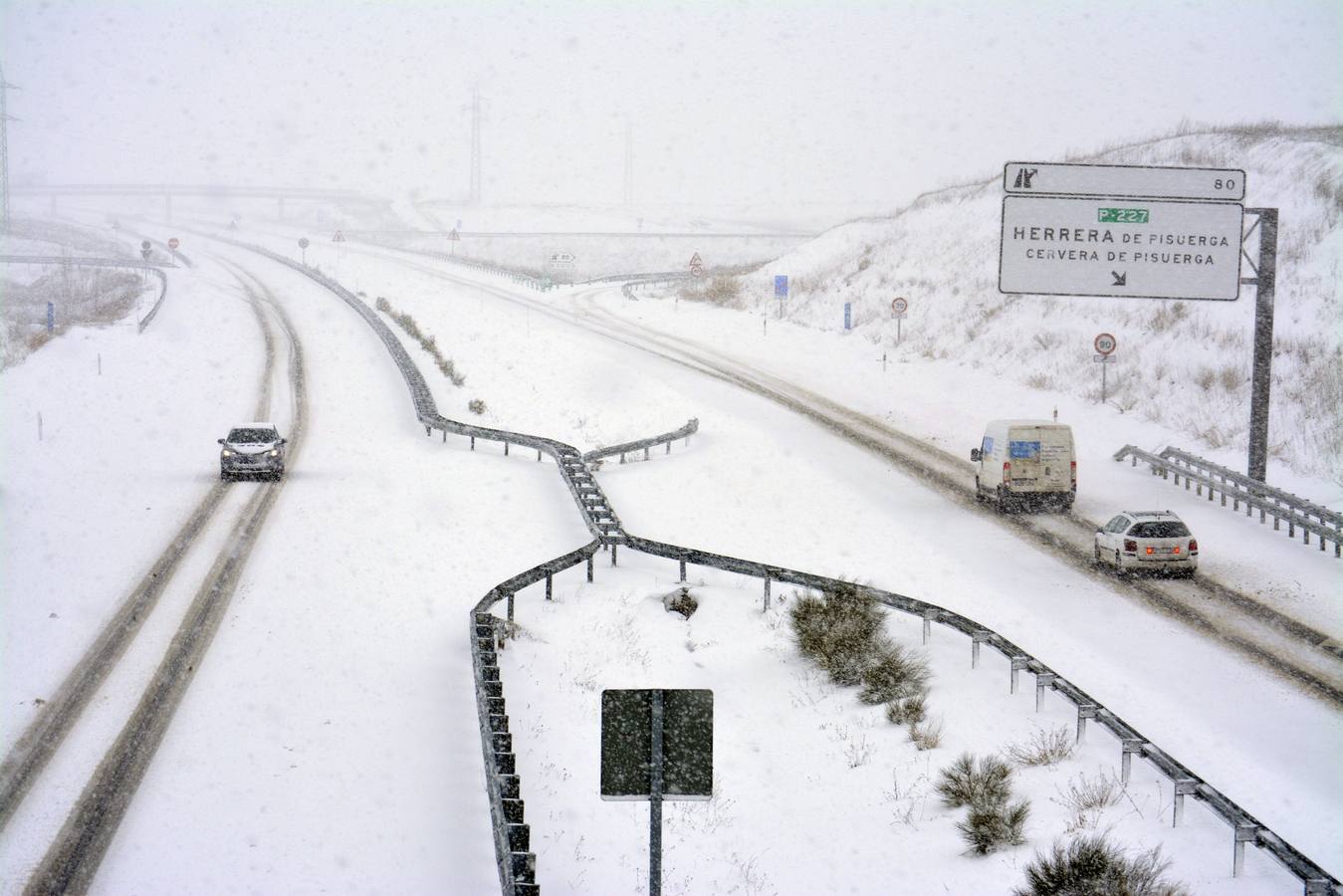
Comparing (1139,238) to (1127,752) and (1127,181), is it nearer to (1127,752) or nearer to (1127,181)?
(1127,181)

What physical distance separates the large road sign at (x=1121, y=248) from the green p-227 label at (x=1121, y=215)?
0.02 meters

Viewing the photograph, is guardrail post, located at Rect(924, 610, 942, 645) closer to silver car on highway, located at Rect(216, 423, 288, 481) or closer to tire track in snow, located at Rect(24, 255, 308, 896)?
Result: tire track in snow, located at Rect(24, 255, 308, 896)

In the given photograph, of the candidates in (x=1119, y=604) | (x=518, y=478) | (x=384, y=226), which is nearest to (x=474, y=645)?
(x=1119, y=604)

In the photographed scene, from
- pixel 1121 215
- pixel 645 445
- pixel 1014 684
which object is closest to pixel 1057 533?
pixel 1121 215

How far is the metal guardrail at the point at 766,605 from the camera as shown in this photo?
978cm

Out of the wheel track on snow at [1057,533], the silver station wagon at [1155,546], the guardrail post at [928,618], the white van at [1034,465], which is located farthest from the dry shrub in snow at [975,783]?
the white van at [1034,465]

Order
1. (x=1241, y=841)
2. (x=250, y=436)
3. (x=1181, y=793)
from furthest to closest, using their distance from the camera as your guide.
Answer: (x=250, y=436) < (x=1181, y=793) < (x=1241, y=841)

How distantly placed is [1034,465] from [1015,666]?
452 inches

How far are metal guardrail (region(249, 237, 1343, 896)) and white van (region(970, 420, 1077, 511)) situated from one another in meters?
8.47

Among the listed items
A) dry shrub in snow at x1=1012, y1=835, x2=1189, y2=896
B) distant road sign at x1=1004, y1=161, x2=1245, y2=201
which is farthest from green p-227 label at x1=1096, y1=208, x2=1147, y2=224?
dry shrub in snow at x1=1012, y1=835, x2=1189, y2=896

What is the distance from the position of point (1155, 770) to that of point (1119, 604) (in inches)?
285

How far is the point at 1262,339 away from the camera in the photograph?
85.3ft

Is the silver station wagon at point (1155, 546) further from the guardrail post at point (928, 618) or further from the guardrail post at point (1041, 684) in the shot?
the guardrail post at point (1041, 684)

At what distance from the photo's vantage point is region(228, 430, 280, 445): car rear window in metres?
27.7
